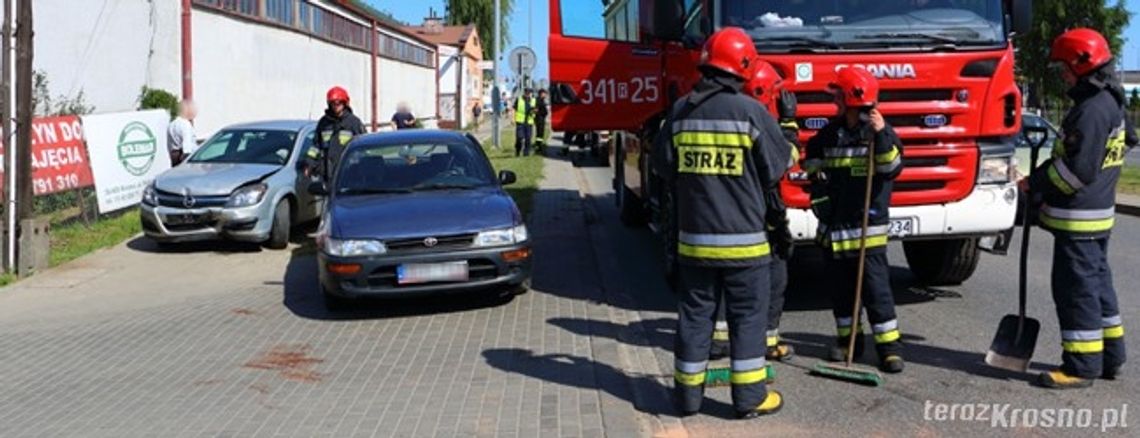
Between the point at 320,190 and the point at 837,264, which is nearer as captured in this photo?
the point at 837,264

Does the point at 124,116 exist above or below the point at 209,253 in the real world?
above

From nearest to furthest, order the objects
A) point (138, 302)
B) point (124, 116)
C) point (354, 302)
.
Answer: point (354, 302) → point (138, 302) → point (124, 116)

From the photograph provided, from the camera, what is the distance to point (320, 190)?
9797mm

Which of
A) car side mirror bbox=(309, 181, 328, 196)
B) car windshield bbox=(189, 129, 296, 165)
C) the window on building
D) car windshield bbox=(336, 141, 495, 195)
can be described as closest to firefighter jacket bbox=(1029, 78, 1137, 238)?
car windshield bbox=(336, 141, 495, 195)

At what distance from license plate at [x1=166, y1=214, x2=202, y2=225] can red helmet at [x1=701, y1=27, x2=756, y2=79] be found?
794 cm

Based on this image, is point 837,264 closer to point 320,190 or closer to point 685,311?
point 685,311

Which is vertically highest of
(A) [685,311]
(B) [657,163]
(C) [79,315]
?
(B) [657,163]

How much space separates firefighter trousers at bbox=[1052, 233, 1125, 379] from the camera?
18.6 feet

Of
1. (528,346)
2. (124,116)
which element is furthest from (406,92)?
(528,346)

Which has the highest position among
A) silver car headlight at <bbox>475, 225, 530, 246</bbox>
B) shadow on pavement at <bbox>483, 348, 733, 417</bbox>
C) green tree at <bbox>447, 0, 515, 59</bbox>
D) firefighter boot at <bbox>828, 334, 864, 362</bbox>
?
green tree at <bbox>447, 0, 515, 59</bbox>

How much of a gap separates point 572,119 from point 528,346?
139 inches

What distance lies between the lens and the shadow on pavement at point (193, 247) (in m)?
12.3

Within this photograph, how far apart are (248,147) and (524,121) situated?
566 inches

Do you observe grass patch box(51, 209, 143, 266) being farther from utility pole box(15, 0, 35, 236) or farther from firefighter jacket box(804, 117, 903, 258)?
firefighter jacket box(804, 117, 903, 258)
